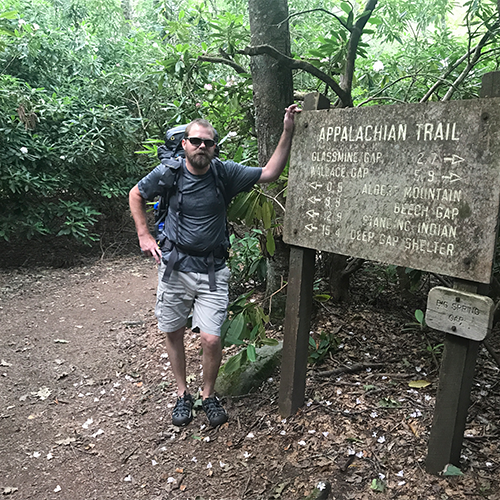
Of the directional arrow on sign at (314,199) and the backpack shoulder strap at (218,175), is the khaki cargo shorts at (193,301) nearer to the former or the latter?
the backpack shoulder strap at (218,175)

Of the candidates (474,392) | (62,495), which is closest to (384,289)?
(474,392)

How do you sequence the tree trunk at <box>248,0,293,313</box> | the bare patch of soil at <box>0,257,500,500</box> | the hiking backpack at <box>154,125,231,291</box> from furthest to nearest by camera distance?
1. the tree trunk at <box>248,0,293,313</box>
2. the hiking backpack at <box>154,125,231,291</box>
3. the bare patch of soil at <box>0,257,500,500</box>

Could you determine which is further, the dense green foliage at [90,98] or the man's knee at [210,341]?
the dense green foliage at [90,98]

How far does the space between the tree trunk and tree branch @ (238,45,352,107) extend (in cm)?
35

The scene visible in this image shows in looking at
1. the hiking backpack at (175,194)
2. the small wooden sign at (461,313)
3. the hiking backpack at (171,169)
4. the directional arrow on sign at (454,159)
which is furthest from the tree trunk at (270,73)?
the small wooden sign at (461,313)

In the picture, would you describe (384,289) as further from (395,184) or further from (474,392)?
(395,184)

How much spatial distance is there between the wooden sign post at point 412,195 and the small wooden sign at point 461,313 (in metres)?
0.06

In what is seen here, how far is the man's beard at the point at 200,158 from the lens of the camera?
274 cm

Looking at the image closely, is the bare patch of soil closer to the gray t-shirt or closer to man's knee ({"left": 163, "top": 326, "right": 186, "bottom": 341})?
man's knee ({"left": 163, "top": 326, "right": 186, "bottom": 341})

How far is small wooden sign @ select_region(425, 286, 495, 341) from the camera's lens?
1.98 metres

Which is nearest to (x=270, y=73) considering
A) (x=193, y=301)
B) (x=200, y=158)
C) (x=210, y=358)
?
(x=200, y=158)

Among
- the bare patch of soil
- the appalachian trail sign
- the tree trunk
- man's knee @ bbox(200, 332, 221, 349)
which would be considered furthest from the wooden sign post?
the tree trunk

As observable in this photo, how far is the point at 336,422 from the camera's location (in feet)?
9.16

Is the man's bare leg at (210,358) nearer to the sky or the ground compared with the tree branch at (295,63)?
nearer to the ground
